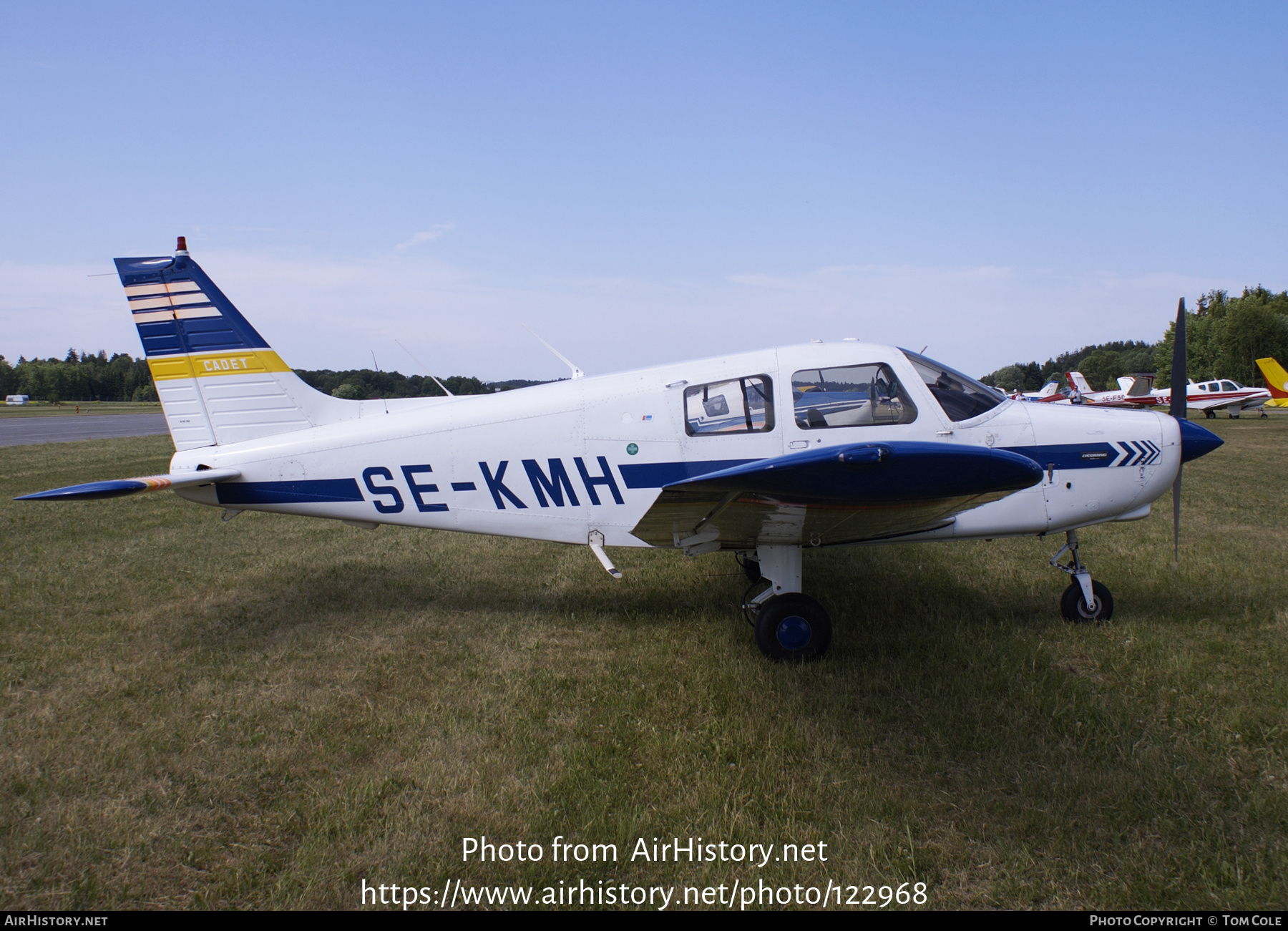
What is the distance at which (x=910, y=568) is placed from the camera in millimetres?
6852

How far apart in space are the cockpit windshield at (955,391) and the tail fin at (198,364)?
198 inches

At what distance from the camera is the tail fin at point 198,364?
5.59 metres

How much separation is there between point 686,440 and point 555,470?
1.02m

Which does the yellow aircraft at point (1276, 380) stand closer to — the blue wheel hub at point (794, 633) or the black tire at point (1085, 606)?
the black tire at point (1085, 606)

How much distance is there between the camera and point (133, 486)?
177 inches

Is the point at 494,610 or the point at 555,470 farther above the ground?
the point at 555,470

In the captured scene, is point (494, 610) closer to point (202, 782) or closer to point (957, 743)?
point (202, 782)

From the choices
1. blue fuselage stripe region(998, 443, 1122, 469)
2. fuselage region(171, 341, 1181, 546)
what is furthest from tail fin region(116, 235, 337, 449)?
blue fuselage stripe region(998, 443, 1122, 469)

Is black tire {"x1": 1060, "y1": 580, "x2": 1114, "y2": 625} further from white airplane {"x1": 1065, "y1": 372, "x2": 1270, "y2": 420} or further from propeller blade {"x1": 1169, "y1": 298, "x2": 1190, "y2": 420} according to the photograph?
white airplane {"x1": 1065, "y1": 372, "x2": 1270, "y2": 420}

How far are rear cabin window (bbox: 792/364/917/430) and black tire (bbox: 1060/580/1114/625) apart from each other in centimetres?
203

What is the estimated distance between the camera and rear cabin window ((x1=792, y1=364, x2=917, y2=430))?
185 inches

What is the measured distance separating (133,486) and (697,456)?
386cm

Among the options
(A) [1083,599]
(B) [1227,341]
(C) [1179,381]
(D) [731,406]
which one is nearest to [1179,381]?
(C) [1179,381]

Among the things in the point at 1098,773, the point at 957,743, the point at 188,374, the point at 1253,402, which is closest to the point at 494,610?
the point at 188,374
